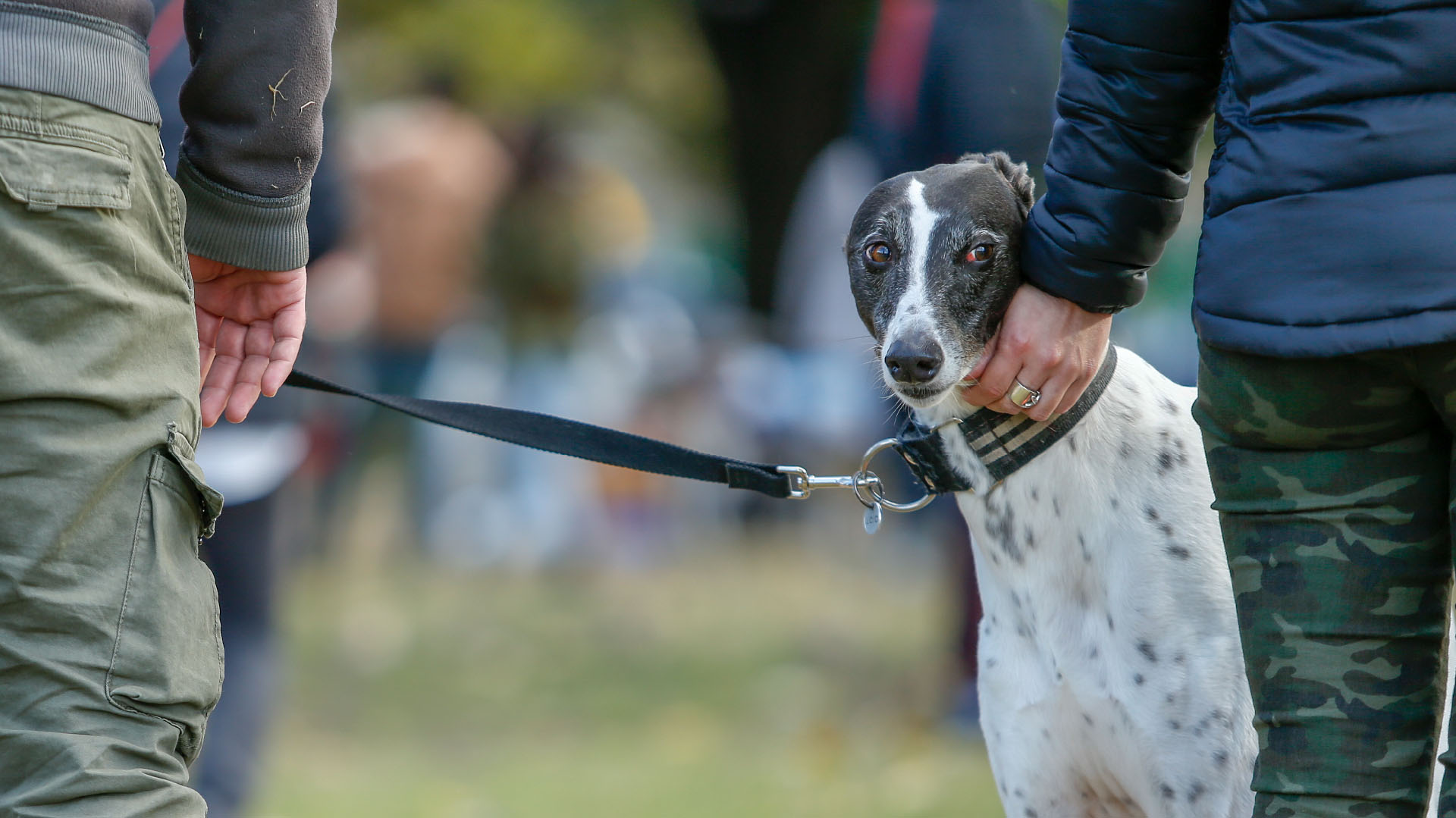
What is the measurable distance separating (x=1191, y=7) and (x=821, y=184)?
21.2ft

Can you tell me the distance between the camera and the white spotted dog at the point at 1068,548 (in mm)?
2432

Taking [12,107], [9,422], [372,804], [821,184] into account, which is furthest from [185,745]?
[821,184]

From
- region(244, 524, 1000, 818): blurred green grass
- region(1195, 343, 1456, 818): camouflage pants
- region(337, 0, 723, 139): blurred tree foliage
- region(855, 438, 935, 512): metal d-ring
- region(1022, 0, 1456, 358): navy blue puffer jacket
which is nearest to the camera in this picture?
region(1022, 0, 1456, 358): navy blue puffer jacket

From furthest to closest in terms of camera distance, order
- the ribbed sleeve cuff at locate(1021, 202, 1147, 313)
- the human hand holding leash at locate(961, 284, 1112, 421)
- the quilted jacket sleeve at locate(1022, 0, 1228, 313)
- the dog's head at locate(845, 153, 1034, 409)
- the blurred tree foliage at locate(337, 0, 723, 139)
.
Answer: the blurred tree foliage at locate(337, 0, 723, 139) → the dog's head at locate(845, 153, 1034, 409) → the human hand holding leash at locate(961, 284, 1112, 421) → the ribbed sleeve cuff at locate(1021, 202, 1147, 313) → the quilted jacket sleeve at locate(1022, 0, 1228, 313)

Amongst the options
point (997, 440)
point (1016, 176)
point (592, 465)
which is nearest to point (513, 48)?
point (592, 465)

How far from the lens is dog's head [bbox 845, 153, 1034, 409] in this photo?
8.26 feet

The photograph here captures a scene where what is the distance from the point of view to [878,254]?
105 inches

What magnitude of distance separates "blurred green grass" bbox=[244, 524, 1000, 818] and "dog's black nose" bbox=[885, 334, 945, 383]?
8.00 feet

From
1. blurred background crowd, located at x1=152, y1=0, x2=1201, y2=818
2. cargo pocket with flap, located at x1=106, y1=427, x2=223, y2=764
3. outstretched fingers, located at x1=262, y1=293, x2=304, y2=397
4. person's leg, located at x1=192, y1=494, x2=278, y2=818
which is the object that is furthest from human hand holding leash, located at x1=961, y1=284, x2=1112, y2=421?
person's leg, located at x1=192, y1=494, x2=278, y2=818

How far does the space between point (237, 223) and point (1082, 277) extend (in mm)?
1222

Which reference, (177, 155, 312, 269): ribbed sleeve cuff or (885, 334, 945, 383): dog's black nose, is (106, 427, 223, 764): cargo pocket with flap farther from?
(885, 334, 945, 383): dog's black nose

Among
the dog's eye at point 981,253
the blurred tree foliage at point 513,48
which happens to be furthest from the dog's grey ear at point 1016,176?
the blurred tree foliage at point 513,48

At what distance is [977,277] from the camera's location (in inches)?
100

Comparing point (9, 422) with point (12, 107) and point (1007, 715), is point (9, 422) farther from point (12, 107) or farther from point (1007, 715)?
point (1007, 715)
